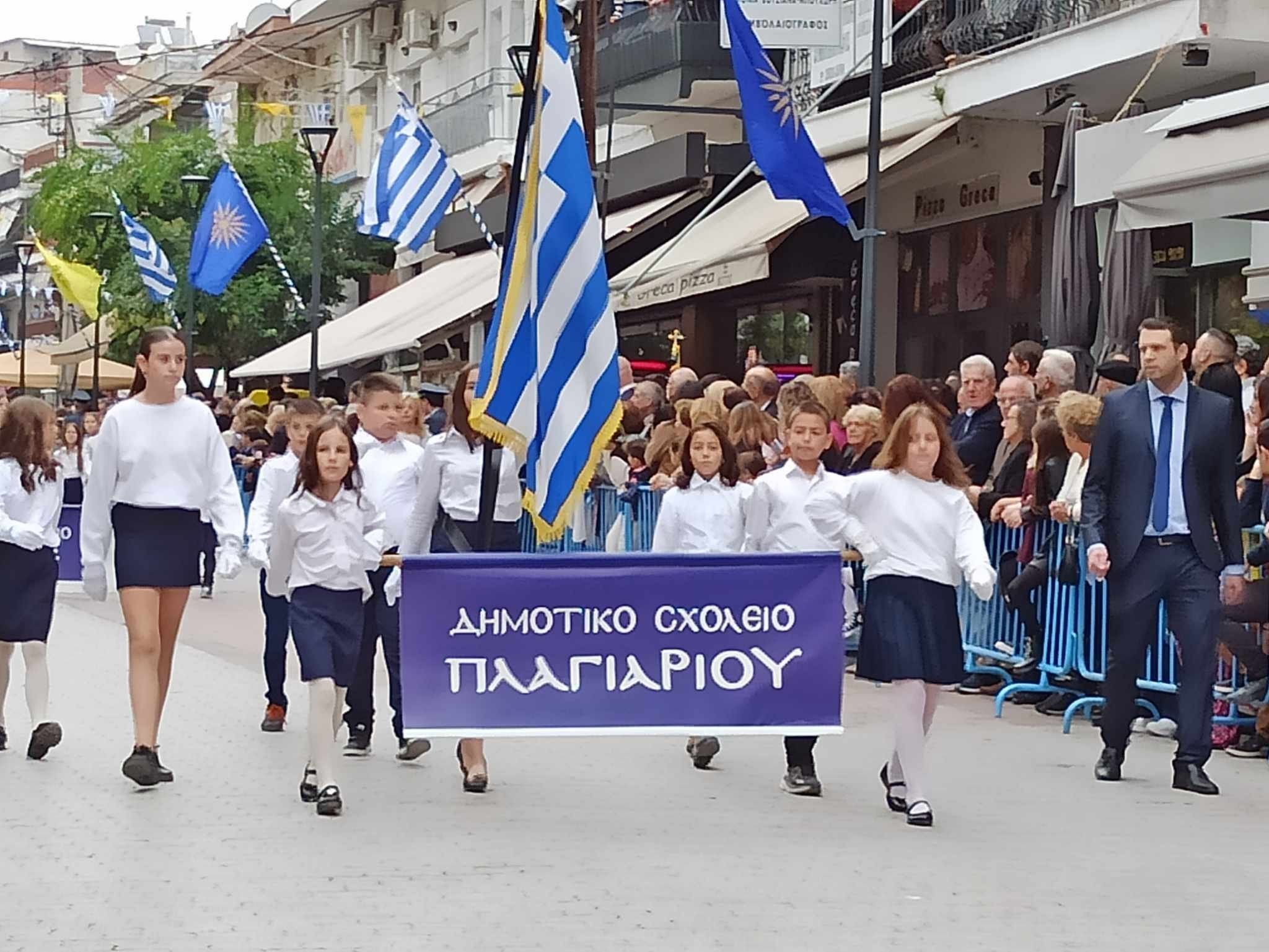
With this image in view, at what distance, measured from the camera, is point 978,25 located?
18734mm

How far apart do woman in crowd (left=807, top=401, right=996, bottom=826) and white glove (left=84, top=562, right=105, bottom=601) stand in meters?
3.20

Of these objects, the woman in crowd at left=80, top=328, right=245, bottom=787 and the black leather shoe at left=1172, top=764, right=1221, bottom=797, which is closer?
the woman in crowd at left=80, top=328, right=245, bottom=787

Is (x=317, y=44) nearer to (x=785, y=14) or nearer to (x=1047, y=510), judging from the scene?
(x=785, y=14)

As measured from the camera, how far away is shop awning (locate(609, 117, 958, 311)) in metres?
18.9

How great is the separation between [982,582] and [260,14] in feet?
160

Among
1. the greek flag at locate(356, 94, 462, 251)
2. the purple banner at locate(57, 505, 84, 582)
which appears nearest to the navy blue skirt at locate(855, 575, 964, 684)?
the purple banner at locate(57, 505, 84, 582)

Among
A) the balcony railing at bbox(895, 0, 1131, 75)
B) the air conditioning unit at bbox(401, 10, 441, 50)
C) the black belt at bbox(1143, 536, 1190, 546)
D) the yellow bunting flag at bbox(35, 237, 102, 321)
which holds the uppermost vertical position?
the air conditioning unit at bbox(401, 10, 441, 50)

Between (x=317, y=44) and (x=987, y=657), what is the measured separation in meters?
38.5

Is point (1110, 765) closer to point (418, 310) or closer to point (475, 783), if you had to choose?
point (475, 783)

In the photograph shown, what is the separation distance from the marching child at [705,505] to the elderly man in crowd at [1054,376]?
10.4ft

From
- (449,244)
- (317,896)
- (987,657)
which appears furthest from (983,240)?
(317,896)

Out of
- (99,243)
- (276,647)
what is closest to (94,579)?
(276,647)

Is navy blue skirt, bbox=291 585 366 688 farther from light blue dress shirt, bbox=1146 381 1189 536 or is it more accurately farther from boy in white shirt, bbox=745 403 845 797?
light blue dress shirt, bbox=1146 381 1189 536

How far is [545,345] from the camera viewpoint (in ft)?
27.5
